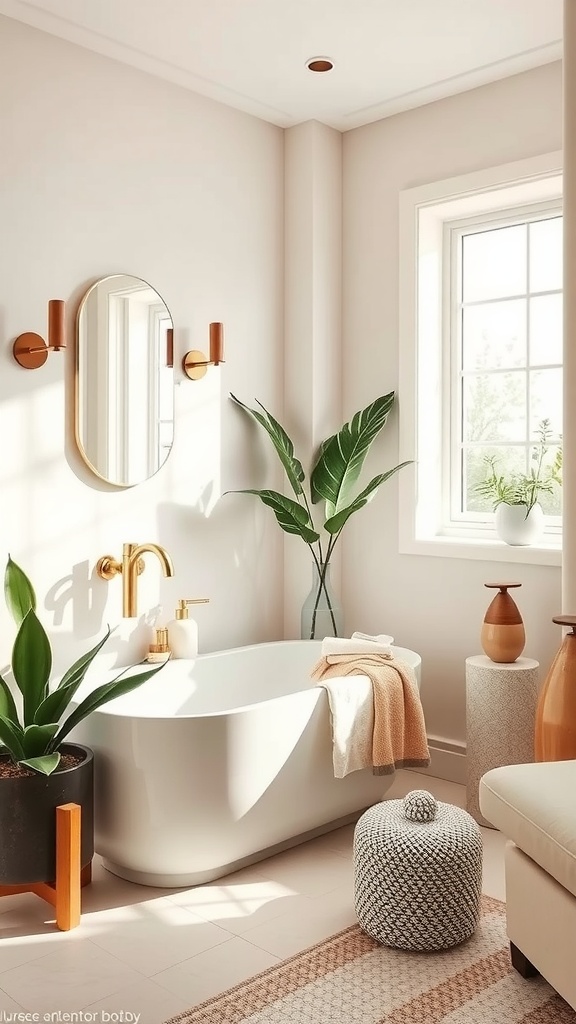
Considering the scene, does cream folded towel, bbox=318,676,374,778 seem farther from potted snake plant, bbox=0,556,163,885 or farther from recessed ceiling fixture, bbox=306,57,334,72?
recessed ceiling fixture, bbox=306,57,334,72

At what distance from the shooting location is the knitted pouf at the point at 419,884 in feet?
7.34

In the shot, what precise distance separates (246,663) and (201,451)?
0.84m

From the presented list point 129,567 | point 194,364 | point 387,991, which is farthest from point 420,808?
point 194,364

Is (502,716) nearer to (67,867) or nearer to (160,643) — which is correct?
(160,643)

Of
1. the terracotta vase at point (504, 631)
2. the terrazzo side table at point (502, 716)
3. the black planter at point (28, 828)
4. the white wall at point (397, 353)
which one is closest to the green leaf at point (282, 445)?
the white wall at point (397, 353)

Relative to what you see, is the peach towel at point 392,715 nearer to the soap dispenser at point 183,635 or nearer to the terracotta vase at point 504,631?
the terracotta vase at point 504,631

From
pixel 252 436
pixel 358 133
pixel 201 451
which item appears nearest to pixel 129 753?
pixel 201 451

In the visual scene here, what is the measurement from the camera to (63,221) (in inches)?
118

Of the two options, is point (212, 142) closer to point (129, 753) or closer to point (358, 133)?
point (358, 133)

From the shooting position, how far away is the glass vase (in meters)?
3.64

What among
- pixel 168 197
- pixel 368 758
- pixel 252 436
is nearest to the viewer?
pixel 368 758

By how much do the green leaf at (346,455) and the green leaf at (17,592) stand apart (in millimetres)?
1374

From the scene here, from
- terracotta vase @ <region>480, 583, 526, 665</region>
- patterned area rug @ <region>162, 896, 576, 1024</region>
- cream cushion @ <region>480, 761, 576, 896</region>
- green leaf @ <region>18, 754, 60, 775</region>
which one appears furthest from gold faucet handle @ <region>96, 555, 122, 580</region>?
cream cushion @ <region>480, 761, 576, 896</region>

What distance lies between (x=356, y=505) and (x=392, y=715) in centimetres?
93
